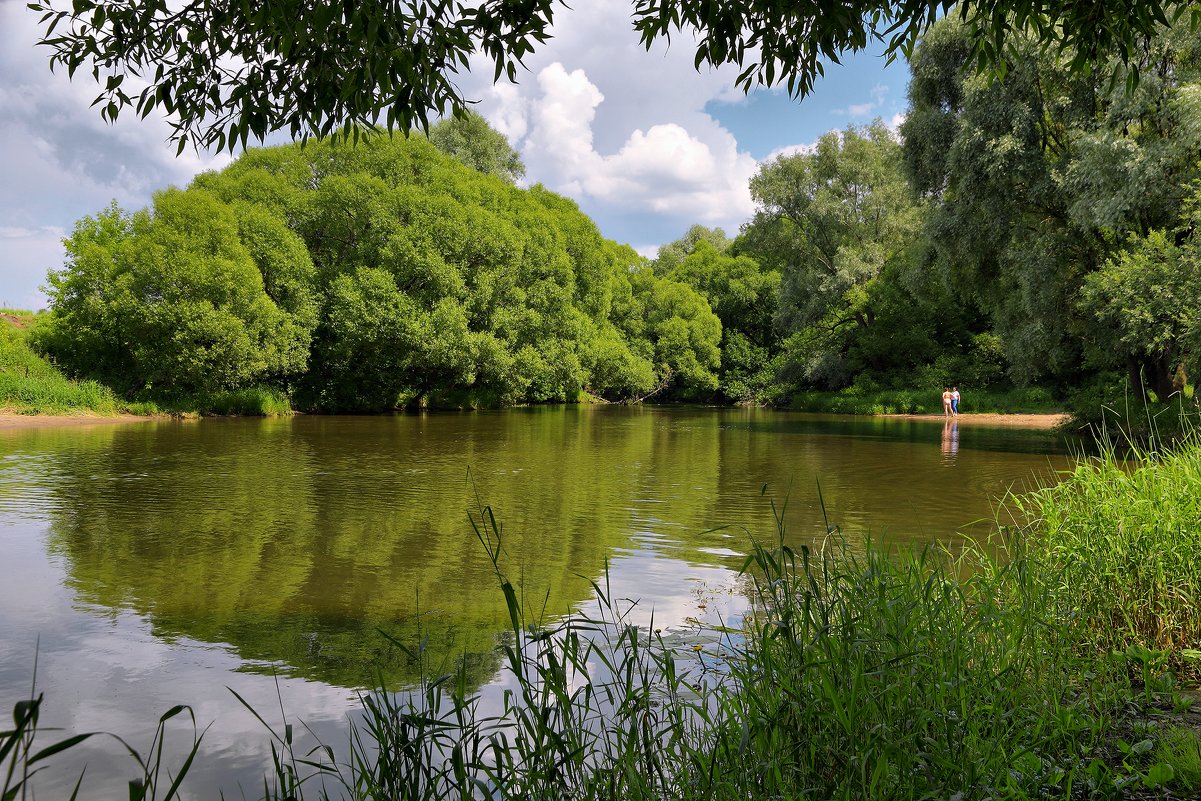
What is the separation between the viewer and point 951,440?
22719mm

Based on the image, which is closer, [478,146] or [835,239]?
[835,239]

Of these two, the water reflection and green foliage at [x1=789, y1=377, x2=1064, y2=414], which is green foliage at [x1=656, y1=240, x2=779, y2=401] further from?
the water reflection

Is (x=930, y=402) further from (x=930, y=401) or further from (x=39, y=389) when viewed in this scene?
(x=39, y=389)

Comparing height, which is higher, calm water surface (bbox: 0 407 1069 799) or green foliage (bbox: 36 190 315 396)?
green foliage (bbox: 36 190 315 396)

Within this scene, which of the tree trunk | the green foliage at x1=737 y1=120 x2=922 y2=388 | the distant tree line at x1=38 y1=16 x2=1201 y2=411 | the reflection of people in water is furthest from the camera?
the green foliage at x1=737 y1=120 x2=922 y2=388

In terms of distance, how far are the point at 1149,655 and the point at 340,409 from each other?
115ft

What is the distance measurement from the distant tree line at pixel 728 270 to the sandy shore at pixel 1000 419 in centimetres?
201

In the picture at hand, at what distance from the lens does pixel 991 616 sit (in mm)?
3762

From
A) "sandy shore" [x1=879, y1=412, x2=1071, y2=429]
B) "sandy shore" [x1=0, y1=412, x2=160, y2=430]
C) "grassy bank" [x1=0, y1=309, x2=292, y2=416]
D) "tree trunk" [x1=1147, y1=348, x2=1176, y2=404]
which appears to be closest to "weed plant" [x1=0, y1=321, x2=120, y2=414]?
"grassy bank" [x1=0, y1=309, x2=292, y2=416]

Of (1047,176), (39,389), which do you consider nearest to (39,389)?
(39,389)

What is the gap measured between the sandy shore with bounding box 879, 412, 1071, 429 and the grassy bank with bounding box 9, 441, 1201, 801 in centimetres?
2770

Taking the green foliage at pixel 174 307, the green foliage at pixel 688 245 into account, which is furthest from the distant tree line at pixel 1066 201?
the green foliage at pixel 688 245

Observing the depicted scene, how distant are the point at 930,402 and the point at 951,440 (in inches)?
709

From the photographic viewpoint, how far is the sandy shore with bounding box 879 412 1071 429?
102 feet
